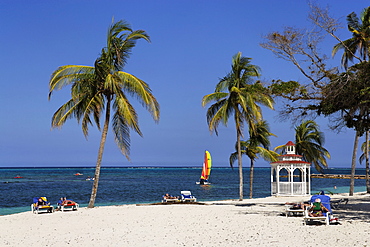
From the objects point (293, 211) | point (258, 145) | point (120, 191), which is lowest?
point (120, 191)

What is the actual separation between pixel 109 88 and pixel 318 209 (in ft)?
33.8

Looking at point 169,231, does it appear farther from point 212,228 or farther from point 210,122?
point 210,122

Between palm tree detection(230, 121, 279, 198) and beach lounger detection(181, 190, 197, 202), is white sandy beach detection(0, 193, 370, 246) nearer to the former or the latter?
beach lounger detection(181, 190, 197, 202)

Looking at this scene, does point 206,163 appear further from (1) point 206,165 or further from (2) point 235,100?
(2) point 235,100

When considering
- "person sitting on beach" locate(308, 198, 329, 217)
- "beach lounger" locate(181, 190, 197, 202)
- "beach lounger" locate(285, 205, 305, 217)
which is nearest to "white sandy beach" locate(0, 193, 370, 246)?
"beach lounger" locate(285, 205, 305, 217)

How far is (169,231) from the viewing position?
12.1 meters

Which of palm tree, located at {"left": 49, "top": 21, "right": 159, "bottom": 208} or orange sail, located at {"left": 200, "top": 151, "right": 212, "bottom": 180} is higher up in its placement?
palm tree, located at {"left": 49, "top": 21, "right": 159, "bottom": 208}

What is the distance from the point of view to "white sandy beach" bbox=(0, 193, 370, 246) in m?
10.4

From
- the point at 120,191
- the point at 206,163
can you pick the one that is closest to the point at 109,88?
the point at 120,191

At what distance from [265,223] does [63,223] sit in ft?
22.2

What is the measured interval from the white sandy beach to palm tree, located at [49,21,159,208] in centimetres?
470

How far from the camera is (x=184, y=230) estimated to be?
12242 millimetres

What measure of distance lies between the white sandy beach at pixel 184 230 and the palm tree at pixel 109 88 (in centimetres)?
470

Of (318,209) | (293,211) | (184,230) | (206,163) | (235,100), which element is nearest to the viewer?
(184,230)
